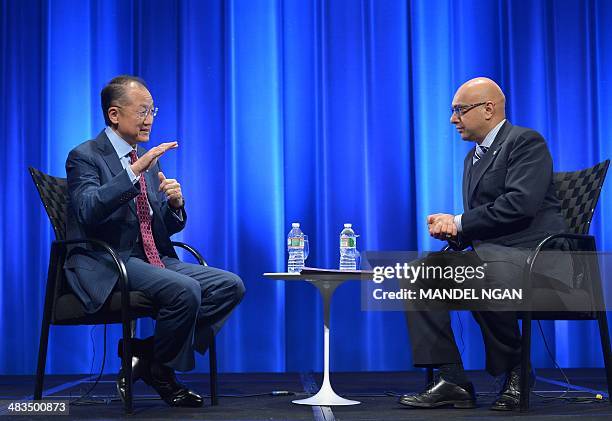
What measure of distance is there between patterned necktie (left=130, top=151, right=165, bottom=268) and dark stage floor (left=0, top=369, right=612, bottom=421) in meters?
0.57

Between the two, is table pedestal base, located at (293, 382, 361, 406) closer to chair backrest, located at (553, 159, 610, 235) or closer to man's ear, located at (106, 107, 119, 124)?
chair backrest, located at (553, 159, 610, 235)

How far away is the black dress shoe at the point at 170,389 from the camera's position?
3.09 meters

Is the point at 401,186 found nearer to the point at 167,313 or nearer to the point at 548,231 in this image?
the point at 548,231

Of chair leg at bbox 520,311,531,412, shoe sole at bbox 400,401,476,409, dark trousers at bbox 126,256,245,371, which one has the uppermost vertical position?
dark trousers at bbox 126,256,245,371

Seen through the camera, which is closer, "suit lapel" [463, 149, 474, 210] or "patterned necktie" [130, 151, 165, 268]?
"patterned necktie" [130, 151, 165, 268]

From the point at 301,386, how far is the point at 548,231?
148 cm

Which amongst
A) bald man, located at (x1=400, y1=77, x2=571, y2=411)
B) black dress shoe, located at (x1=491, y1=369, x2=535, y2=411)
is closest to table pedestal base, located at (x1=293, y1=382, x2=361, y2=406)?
bald man, located at (x1=400, y1=77, x2=571, y2=411)

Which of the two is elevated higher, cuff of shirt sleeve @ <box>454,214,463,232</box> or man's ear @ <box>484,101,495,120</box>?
man's ear @ <box>484,101,495,120</box>

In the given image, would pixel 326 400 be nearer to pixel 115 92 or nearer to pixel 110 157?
pixel 110 157

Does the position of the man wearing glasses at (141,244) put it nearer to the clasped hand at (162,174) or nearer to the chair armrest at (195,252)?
the clasped hand at (162,174)

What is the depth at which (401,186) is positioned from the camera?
4789mm

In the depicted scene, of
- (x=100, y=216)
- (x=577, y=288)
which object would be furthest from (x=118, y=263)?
(x=577, y=288)

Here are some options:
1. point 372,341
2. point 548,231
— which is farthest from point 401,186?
point 548,231

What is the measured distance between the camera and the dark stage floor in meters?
2.85
